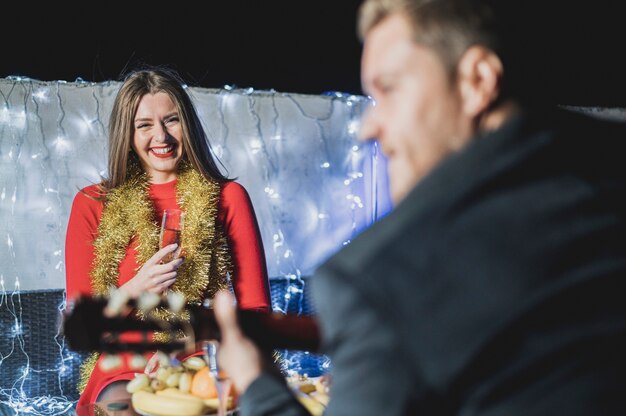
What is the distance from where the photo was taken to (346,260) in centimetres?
54

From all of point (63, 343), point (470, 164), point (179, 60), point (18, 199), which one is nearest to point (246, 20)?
point (179, 60)

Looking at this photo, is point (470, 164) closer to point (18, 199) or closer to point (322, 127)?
point (18, 199)

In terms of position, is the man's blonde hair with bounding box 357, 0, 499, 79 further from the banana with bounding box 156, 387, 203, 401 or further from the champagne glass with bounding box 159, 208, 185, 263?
the champagne glass with bounding box 159, 208, 185, 263

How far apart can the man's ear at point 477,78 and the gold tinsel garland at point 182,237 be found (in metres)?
1.53

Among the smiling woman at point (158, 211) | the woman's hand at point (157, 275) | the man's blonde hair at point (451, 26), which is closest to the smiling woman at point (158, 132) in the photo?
the smiling woman at point (158, 211)

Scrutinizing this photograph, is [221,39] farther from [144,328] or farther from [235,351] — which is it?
[235,351]

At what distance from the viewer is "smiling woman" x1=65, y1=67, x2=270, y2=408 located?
2070 millimetres

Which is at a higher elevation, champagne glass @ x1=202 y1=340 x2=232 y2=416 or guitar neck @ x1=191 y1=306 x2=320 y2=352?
guitar neck @ x1=191 y1=306 x2=320 y2=352

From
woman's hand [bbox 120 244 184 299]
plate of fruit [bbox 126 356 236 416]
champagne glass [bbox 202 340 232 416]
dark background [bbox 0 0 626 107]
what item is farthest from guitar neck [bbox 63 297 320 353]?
dark background [bbox 0 0 626 107]

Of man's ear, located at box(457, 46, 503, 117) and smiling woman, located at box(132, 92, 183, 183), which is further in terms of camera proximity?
smiling woman, located at box(132, 92, 183, 183)

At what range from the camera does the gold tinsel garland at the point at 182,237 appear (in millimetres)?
2061

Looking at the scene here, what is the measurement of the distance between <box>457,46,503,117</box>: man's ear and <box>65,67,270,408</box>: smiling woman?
1.54 meters

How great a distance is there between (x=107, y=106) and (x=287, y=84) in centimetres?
119

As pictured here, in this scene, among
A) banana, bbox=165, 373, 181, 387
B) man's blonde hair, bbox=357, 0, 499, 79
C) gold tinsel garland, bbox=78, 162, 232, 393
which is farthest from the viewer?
gold tinsel garland, bbox=78, 162, 232, 393
